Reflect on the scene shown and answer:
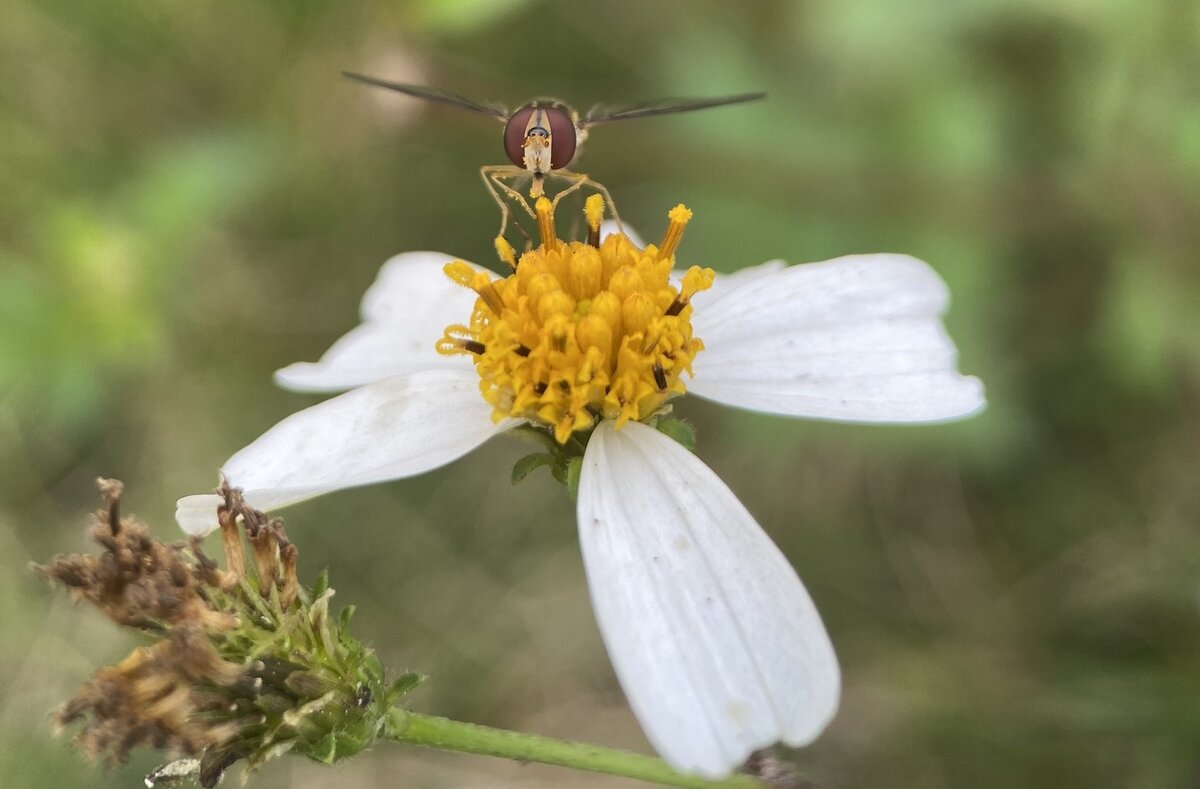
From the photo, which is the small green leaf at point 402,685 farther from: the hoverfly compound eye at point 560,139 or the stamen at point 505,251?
the hoverfly compound eye at point 560,139

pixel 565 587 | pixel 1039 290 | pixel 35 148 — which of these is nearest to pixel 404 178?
pixel 35 148

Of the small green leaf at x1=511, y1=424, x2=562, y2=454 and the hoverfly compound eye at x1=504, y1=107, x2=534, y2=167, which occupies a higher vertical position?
the hoverfly compound eye at x1=504, y1=107, x2=534, y2=167

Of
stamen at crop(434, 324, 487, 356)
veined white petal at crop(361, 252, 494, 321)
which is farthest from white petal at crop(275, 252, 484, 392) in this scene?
stamen at crop(434, 324, 487, 356)

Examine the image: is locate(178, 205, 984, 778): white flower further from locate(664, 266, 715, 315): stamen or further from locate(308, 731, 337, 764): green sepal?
locate(308, 731, 337, 764): green sepal

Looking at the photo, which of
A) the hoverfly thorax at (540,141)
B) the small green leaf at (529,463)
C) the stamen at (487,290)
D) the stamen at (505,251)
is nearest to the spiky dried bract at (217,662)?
the small green leaf at (529,463)

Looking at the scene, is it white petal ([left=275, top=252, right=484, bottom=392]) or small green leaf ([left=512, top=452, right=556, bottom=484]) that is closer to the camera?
small green leaf ([left=512, top=452, right=556, bottom=484])

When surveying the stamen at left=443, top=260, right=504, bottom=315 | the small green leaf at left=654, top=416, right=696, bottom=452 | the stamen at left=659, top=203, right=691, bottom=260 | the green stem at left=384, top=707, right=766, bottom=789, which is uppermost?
the stamen at left=659, top=203, right=691, bottom=260

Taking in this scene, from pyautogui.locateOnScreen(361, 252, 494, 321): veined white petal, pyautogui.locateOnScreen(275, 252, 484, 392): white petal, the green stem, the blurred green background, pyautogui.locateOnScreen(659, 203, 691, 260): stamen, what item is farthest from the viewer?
the blurred green background

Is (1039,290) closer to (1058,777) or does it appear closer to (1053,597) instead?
(1053,597)

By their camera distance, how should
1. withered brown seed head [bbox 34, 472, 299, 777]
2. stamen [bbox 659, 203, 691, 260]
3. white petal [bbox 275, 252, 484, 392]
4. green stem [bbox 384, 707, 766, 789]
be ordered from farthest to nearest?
white petal [bbox 275, 252, 484, 392], stamen [bbox 659, 203, 691, 260], green stem [bbox 384, 707, 766, 789], withered brown seed head [bbox 34, 472, 299, 777]
